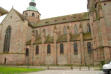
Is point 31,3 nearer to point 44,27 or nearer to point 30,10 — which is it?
point 30,10

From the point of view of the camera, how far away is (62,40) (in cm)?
3219

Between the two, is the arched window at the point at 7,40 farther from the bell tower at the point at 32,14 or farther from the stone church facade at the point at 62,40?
the bell tower at the point at 32,14

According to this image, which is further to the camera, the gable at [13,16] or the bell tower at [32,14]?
the bell tower at [32,14]

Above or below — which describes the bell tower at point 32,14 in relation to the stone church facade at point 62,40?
above

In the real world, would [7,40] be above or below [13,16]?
below

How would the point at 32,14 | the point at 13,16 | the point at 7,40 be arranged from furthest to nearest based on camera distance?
the point at 32,14 → the point at 13,16 → the point at 7,40

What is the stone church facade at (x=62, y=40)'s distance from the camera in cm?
2373

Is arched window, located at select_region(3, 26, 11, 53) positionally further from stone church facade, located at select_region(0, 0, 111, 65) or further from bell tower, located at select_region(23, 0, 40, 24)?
bell tower, located at select_region(23, 0, 40, 24)

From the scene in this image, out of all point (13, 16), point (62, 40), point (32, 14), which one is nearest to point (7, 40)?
point (13, 16)

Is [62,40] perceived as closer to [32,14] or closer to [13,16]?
[13,16]

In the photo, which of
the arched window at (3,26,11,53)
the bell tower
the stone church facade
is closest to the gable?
the stone church facade

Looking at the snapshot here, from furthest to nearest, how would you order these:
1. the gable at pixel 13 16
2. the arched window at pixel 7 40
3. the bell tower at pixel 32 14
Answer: the bell tower at pixel 32 14 < the gable at pixel 13 16 < the arched window at pixel 7 40

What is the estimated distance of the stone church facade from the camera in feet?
77.9

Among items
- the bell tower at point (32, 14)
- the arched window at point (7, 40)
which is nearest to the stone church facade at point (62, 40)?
the arched window at point (7, 40)
